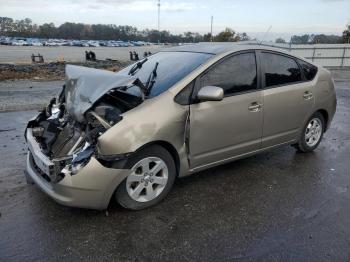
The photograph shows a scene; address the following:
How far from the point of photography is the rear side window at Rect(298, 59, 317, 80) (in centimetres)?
568

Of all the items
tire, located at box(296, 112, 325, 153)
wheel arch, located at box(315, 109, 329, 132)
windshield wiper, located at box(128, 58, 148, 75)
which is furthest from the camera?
wheel arch, located at box(315, 109, 329, 132)

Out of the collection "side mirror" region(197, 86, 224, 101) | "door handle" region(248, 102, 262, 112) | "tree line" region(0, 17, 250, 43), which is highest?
"side mirror" region(197, 86, 224, 101)

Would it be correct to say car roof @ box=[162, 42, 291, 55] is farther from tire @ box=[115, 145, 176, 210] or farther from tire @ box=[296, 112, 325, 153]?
tire @ box=[115, 145, 176, 210]

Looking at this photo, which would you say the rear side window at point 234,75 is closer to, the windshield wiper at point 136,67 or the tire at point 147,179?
the tire at point 147,179

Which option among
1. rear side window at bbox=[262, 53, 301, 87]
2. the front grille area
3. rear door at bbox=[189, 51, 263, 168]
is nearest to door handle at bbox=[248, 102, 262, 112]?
rear door at bbox=[189, 51, 263, 168]

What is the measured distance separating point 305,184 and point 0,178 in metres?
3.88

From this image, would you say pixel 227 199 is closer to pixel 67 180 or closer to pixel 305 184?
pixel 305 184

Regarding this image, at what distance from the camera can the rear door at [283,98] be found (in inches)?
198

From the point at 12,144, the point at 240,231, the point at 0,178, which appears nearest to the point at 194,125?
the point at 240,231

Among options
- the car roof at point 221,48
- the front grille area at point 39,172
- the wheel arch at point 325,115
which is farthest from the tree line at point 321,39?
the front grille area at point 39,172

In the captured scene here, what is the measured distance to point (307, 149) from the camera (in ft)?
19.7

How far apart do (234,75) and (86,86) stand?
1.79 metres

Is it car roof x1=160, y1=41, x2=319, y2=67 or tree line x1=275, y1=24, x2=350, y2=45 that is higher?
car roof x1=160, y1=41, x2=319, y2=67

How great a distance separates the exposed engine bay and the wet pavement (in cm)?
55
